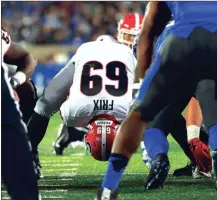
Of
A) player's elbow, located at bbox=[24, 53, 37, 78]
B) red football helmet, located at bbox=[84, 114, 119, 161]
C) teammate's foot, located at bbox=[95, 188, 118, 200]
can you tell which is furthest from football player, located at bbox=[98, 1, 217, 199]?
red football helmet, located at bbox=[84, 114, 119, 161]

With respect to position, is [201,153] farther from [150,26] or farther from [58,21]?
[58,21]

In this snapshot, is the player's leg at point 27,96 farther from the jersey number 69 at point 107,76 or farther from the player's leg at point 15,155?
the player's leg at point 15,155

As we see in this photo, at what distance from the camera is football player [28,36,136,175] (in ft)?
18.3

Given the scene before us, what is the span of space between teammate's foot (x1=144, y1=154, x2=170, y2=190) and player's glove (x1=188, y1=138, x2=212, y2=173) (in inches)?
19.5

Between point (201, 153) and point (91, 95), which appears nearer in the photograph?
point (201, 153)

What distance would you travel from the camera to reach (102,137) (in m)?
5.47

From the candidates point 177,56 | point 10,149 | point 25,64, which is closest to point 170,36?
point 177,56

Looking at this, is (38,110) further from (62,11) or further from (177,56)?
(62,11)

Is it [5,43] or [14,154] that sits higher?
[5,43]

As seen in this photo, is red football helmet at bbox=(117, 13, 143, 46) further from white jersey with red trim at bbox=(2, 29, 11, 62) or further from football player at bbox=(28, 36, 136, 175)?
white jersey with red trim at bbox=(2, 29, 11, 62)

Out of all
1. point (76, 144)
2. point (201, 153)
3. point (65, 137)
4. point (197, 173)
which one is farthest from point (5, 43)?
point (76, 144)

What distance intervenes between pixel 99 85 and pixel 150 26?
5.34 ft

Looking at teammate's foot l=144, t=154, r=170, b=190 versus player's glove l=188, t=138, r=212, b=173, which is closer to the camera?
teammate's foot l=144, t=154, r=170, b=190

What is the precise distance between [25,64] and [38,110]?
5.13ft
